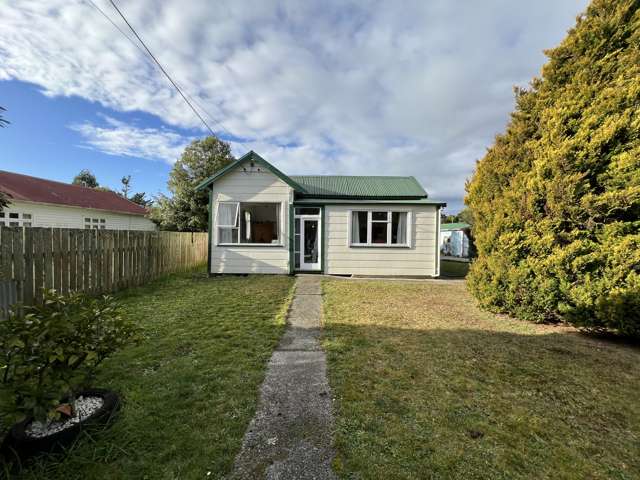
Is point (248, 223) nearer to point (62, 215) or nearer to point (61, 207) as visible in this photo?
point (61, 207)

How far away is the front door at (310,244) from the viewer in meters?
10.7

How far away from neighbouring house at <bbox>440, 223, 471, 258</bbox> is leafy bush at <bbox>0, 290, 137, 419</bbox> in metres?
21.6

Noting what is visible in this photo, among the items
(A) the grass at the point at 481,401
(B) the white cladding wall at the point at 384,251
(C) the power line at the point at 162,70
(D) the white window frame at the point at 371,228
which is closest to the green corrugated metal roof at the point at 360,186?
(D) the white window frame at the point at 371,228

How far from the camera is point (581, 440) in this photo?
2.17 m

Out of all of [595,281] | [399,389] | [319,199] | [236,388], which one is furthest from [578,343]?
[319,199]

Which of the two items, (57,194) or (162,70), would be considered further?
(57,194)

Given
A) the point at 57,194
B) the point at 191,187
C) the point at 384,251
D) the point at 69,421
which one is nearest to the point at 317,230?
the point at 384,251

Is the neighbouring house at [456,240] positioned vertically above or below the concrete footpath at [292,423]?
above

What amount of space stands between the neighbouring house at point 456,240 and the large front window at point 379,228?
11.8 meters

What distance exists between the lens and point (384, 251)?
10492 mm

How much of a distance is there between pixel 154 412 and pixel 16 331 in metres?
1.20

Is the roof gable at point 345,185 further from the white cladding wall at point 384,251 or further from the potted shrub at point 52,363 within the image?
the potted shrub at point 52,363

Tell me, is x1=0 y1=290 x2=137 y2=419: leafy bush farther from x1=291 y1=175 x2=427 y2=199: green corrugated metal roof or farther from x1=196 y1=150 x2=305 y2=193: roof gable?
x1=291 y1=175 x2=427 y2=199: green corrugated metal roof

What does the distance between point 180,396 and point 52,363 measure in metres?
1.16
